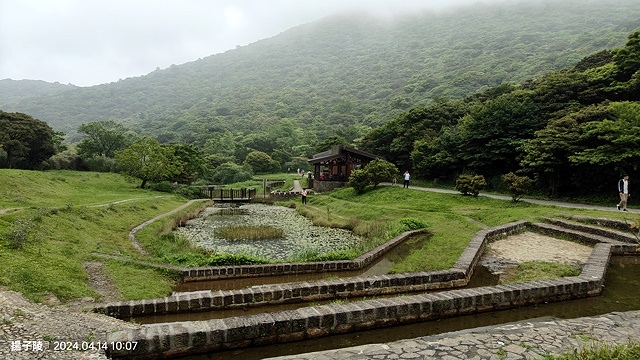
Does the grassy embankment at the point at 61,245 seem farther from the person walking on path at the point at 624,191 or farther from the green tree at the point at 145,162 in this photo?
the person walking on path at the point at 624,191

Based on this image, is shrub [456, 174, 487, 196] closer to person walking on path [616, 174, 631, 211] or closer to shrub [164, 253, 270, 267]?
person walking on path [616, 174, 631, 211]

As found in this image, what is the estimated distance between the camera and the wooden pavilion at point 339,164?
33531 millimetres

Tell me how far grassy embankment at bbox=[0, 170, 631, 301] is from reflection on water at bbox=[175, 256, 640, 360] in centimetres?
303

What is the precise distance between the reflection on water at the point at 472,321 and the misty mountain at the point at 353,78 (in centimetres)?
5722

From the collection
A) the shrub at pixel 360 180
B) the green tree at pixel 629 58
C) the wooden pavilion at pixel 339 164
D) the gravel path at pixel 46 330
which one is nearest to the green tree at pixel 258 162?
the wooden pavilion at pixel 339 164

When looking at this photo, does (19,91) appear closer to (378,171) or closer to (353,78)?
(353,78)

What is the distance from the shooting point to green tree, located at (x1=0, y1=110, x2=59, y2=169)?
27484 millimetres

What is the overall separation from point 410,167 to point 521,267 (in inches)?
1057

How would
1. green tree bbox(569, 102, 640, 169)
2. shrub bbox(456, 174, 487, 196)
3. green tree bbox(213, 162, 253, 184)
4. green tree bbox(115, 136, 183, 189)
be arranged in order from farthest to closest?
green tree bbox(213, 162, 253, 184) < green tree bbox(115, 136, 183, 189) < shrub bbox(456, 174, 487, 196) < green tree bbox(569, 102, 640, 169)

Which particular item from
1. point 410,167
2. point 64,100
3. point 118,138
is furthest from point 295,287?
point 64,100

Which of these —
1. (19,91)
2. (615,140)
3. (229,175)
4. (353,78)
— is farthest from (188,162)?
(19,91)

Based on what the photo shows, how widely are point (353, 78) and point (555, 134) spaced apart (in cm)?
12563

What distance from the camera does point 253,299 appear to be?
22.4 ft

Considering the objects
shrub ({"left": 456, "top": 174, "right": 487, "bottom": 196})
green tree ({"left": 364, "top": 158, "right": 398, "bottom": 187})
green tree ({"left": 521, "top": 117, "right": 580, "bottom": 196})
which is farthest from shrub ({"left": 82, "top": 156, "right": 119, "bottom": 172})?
green tree ({"left": 521, "top": 117, "right": 580, "bottom": 196})
